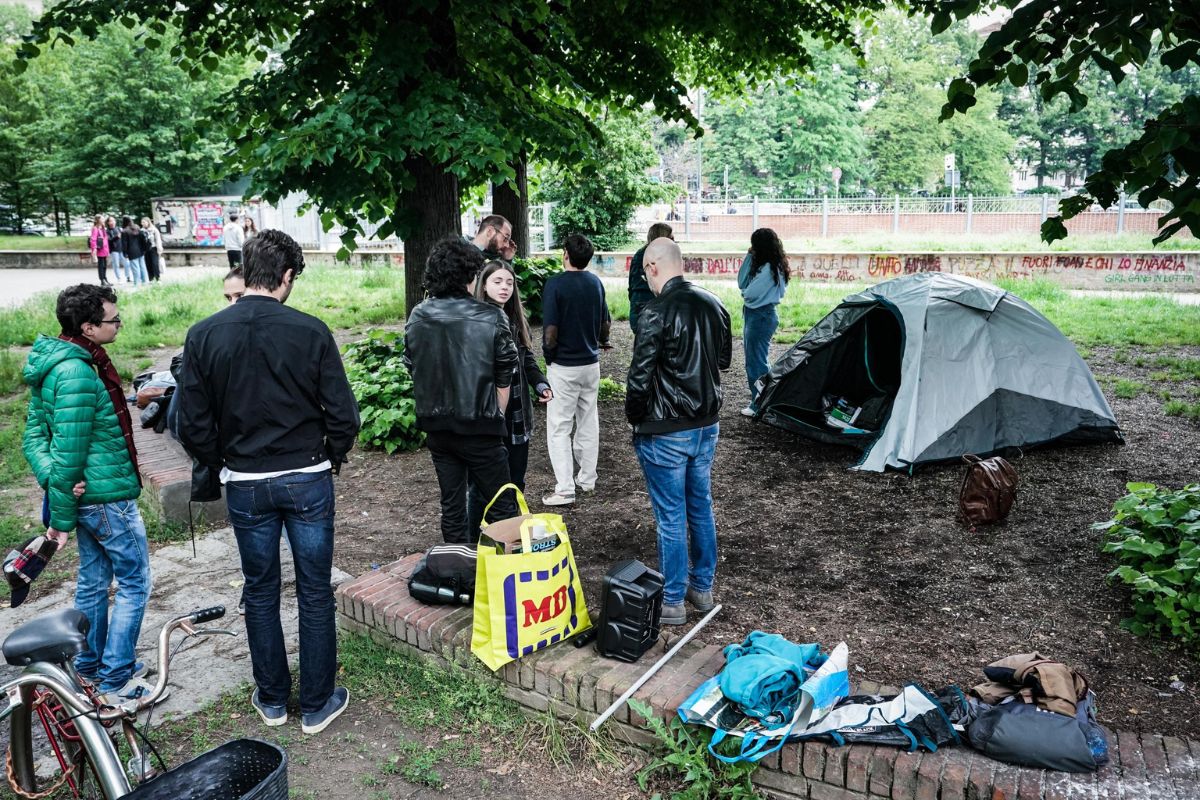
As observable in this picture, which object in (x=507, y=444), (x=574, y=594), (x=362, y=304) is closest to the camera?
(x=574, y=594)

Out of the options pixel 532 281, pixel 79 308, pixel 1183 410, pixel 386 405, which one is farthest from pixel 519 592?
pixel 532 281

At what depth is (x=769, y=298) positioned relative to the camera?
26.4 ft

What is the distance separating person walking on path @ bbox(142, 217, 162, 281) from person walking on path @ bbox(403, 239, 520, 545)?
18.6 m

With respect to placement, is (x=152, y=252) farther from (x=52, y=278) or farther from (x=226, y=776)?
(x=226, y=776)

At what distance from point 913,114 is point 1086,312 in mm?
30541

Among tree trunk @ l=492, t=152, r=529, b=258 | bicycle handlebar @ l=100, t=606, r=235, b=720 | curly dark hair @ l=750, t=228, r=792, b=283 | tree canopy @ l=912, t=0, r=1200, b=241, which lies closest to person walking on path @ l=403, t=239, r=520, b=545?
bicycle handlebar @ l=100, t=606, r=235, b=720

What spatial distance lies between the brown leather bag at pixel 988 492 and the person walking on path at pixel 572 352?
96.3 inches

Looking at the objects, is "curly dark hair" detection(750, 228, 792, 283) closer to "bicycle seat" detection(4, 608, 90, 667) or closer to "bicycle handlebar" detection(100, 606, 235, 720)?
"bicycle handlebar" detection(100, 606, 235, 720)

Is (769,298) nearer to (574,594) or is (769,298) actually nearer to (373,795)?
(574,594)

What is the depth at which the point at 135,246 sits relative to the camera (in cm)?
1966

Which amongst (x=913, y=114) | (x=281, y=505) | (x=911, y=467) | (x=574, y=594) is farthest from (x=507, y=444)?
(x=913, y=114)

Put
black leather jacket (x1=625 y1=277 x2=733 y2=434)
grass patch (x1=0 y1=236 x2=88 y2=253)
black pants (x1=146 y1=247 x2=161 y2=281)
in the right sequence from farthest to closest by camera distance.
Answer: grass patch (x1=0 y1=236 x2=88 y2=253)
black pants (x1=146 y1=247 x2=161 y2=281)
black leather jacket (x1=625 y1=277 x2=733 y2=434)

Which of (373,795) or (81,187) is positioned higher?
(81,187)

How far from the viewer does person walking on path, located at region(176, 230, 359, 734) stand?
3.41 metres
